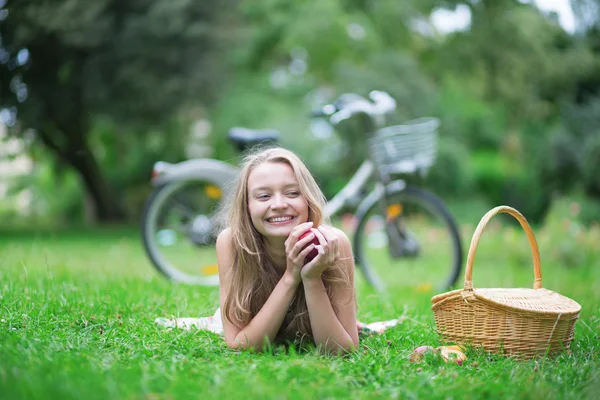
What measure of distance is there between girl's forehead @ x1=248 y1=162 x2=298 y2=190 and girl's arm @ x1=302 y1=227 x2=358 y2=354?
0.88ft

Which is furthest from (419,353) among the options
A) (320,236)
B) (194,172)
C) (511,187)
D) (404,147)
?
(511,187)

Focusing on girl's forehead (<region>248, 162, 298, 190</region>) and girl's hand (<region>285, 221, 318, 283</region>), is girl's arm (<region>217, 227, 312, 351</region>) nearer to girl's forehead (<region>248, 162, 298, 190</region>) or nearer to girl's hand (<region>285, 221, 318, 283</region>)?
girl's hand (<region>285, 221, 318, 283</region>)

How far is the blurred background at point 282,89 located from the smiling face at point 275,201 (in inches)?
231

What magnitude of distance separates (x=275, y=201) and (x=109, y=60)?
785cm

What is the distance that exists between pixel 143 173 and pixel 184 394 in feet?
41.2

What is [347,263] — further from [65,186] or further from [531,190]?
[65,186]

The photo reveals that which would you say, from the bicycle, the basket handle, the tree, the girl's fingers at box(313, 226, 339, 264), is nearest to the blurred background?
the tree

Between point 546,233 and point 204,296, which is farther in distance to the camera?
point 546,233

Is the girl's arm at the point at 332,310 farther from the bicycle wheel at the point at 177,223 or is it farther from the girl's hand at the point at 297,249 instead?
the bicycle wheel at the point at 177,223

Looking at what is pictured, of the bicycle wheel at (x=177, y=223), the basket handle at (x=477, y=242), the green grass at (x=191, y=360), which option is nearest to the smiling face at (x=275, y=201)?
the green grass at (x=191, y=360)

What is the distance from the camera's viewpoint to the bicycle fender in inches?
194

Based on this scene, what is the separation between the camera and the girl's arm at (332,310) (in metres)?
2.35

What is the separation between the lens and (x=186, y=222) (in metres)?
5.26

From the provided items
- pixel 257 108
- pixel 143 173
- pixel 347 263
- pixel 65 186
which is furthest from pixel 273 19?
pixel 347 263
